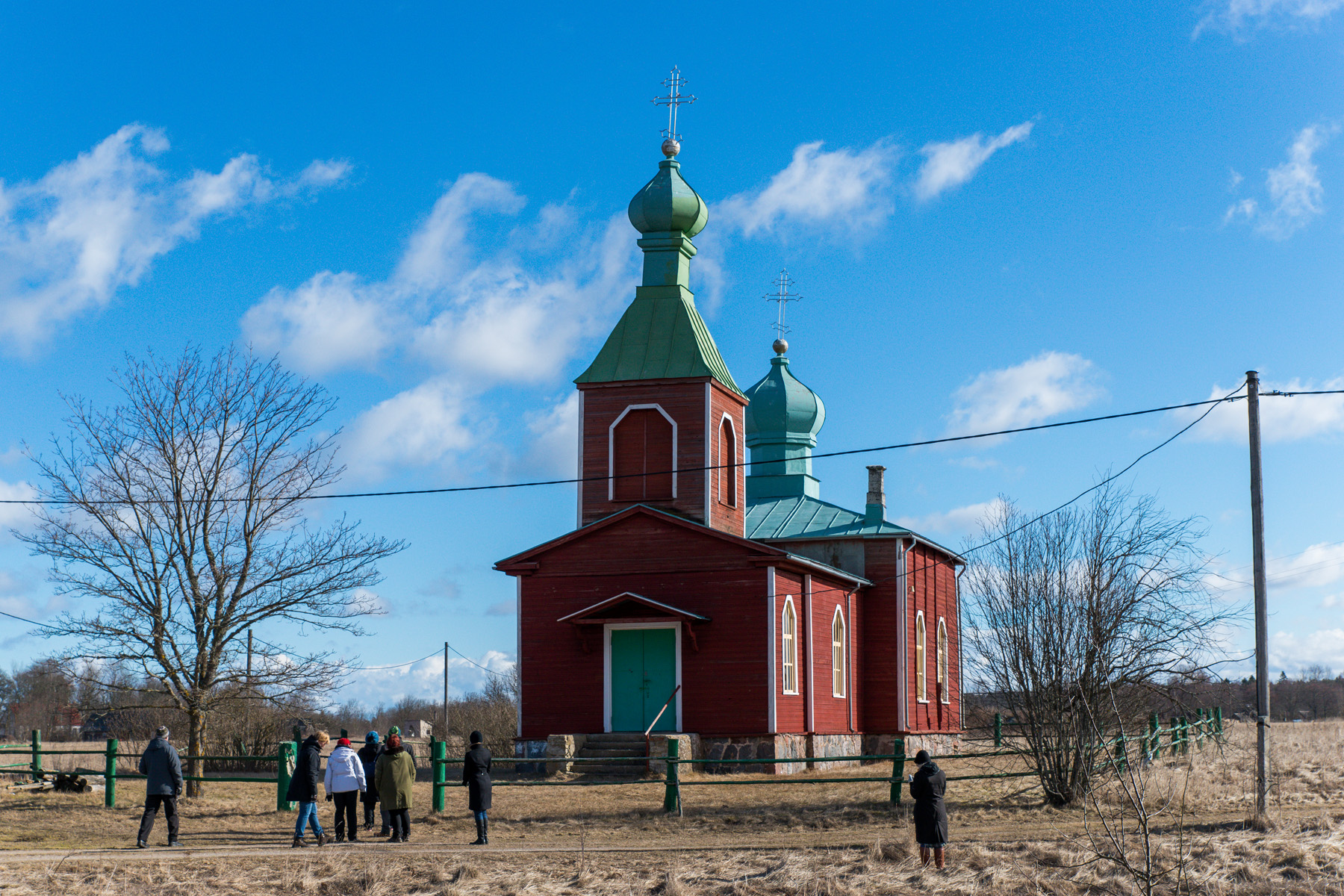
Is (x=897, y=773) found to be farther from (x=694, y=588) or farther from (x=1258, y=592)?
(x=694, y=588)

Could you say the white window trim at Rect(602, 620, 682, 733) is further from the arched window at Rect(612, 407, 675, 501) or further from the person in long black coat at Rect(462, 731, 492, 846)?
the person in long black coat at Rect(462, 731, 492, 846)

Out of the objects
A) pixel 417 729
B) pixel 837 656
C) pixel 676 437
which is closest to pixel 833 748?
pixel 837 656

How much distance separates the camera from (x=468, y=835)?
1795 centimetres

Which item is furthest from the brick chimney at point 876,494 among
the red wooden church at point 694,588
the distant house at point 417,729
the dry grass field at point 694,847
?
the distant house at point 417,729

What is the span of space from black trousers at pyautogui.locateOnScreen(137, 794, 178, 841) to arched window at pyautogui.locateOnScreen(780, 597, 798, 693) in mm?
12246

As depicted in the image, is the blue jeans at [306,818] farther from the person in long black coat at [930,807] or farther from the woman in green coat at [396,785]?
the person in long black coat at [930,807]

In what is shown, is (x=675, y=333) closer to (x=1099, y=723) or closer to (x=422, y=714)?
(x=1099, y=723)

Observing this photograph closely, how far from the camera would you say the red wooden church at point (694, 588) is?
26078 mm

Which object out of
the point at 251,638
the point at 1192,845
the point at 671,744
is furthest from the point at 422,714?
the point at 1192,845

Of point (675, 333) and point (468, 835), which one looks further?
point (675, 333)

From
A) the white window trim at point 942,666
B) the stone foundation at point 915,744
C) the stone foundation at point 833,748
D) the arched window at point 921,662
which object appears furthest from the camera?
the white window trim at point 942,666

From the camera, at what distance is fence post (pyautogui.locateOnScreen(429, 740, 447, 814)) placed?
63.8 ft

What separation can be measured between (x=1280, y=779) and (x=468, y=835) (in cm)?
1229

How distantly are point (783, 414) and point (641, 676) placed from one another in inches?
554
